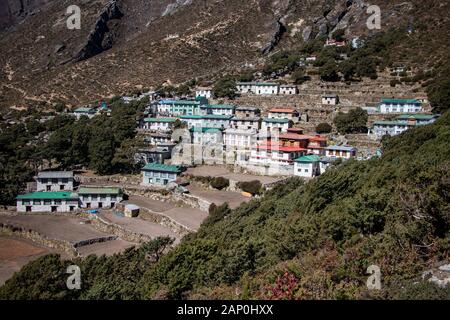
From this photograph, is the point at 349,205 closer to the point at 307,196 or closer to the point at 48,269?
the point at 307,196

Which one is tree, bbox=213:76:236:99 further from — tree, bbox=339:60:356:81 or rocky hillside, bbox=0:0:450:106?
rocky hillside, bbox=0:0:450:106

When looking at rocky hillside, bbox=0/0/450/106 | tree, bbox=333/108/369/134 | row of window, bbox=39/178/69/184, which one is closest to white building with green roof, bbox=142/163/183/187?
row of window, bbox=39/178/69/184

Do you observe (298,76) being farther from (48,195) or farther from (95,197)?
(48,195)

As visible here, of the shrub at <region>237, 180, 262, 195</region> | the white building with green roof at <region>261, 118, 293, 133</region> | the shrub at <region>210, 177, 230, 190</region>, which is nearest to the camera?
the shrub at <region>237, 180, 262, 195</region>

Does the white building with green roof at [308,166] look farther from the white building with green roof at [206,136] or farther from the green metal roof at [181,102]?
the green metal roof at [181,102]

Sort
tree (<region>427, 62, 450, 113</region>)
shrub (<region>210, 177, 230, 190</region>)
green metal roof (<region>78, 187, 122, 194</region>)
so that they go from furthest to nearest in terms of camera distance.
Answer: tree (<region>427, 62, 450, 113</region>) → green metal roof (<region>78, 187, 122, 194</region>) → shrub (<region>210, 177, 230, 190</region>)

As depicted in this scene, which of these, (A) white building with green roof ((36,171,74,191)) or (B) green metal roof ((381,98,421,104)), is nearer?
(A) white building with green roof ((36,171,74,191))

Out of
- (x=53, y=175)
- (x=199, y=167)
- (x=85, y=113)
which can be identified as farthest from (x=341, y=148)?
(x=85, y=113)

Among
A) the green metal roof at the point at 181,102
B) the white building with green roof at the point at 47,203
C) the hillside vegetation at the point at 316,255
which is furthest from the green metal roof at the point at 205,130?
the hillside vegetation at the point at 316,255

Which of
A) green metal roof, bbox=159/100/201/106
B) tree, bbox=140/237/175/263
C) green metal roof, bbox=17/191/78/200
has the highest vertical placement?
green metal roof, bbox=159/100/201/106
